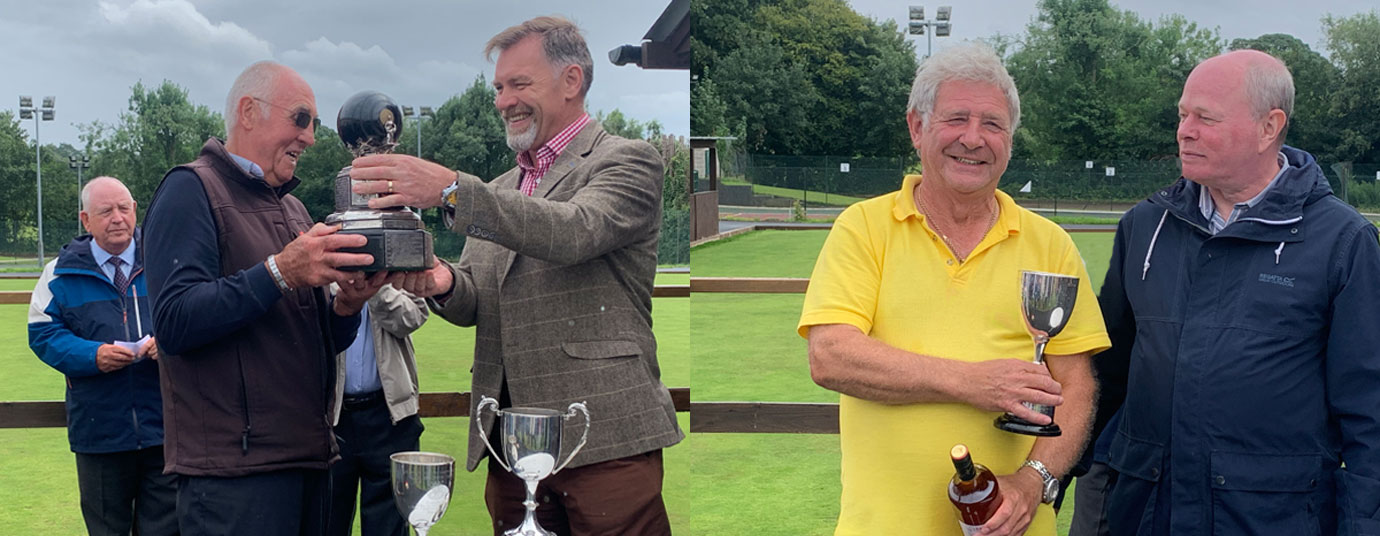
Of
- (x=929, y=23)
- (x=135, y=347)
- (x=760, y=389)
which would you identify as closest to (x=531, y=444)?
(x=135, y=347)

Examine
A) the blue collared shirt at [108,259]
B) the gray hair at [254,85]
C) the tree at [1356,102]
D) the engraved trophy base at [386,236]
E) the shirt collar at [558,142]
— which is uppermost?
the tree at [1356,102]

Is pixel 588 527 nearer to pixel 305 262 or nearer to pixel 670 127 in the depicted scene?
pixel 305 262

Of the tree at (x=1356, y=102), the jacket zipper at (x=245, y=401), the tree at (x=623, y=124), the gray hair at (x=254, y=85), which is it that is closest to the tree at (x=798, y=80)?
the tree at (x=623, y=124)

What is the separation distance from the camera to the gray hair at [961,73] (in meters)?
1.93

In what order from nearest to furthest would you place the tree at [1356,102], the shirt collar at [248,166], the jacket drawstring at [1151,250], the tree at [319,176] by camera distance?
the jacket drawstring at [1151,250]
the shirt collar at [248,166]
the tree at [319,176]
the tree at [1356,102]

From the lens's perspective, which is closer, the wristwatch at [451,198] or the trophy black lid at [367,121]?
the wristwatch at [451,198]

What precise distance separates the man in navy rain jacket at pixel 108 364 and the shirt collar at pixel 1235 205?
335cm

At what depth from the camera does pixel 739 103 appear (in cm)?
603

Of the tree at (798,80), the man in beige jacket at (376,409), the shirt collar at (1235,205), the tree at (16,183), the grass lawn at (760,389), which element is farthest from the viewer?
the tree at (16,183)

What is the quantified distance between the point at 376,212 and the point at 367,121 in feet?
A: 0.68

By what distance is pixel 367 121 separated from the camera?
83.5 inches

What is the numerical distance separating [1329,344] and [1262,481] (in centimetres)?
28

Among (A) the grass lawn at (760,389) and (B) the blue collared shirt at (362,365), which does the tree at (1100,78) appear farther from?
(B) the blue collared shirt at (362,365)

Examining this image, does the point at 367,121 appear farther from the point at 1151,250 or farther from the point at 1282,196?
the point at 1282,196
